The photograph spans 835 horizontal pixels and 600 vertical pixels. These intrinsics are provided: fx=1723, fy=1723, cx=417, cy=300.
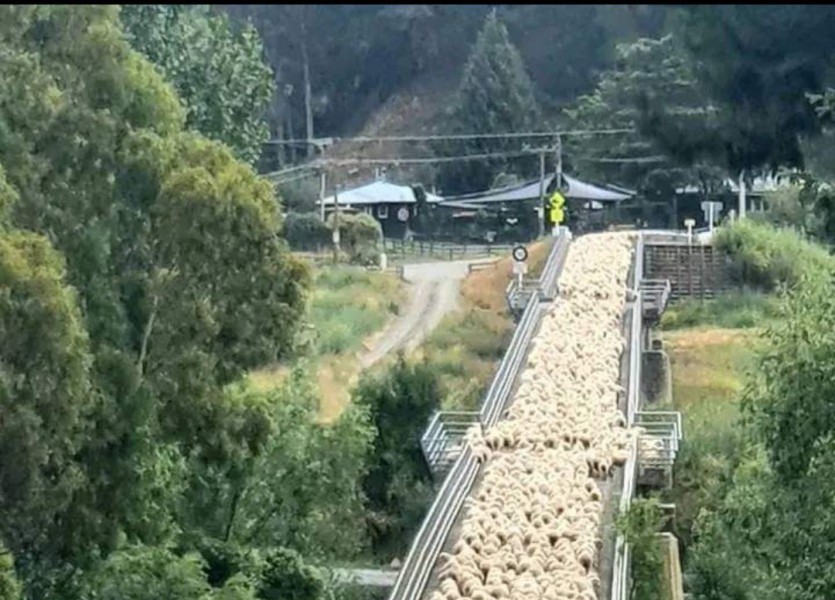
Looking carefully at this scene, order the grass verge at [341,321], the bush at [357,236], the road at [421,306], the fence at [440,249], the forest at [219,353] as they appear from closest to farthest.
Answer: the forest at [219,353] → the grass verge at [341,321] → the road at [421,306] → the bush at [357,236] → the fence at [440,249]

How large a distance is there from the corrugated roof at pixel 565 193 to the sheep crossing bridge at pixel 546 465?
2303 cm

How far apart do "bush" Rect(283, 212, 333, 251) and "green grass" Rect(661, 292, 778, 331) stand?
584 inches

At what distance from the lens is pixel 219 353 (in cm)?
1536

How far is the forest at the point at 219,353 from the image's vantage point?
9117 mm

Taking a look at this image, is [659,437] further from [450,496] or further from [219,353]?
[219,353]

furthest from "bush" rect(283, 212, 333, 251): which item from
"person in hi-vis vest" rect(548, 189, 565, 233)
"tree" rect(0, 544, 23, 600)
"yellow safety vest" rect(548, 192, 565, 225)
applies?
"tree" rect(0, 544, 23, 600)

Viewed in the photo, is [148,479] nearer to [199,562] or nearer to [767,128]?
[199,562]

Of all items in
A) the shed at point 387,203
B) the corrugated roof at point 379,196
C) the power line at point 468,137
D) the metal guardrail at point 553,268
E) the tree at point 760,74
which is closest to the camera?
the tree at point 760,74

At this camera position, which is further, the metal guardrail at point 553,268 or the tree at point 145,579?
the metal guardrail at point 553,268

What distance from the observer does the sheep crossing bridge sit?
40.8 ft

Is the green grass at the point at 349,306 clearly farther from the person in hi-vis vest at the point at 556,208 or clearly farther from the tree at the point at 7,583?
the tree at the point at 7,583

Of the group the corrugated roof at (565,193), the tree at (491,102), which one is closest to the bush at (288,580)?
the corrugated roof at (565,193)

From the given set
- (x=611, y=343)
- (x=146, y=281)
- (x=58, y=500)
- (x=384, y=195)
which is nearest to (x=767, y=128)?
(x=58, y=500)

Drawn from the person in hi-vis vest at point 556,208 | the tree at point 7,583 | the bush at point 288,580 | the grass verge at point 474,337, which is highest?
the person in hi-vis vest at point 556,208
